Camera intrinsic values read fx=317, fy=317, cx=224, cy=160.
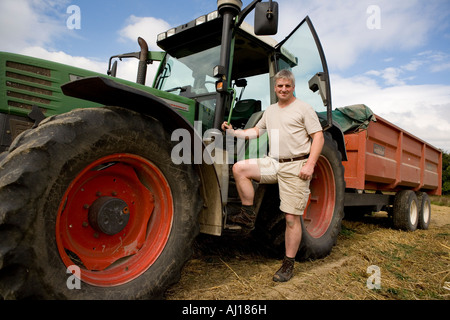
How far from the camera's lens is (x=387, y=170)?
17.4 feet

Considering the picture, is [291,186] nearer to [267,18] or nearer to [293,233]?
[293,233]

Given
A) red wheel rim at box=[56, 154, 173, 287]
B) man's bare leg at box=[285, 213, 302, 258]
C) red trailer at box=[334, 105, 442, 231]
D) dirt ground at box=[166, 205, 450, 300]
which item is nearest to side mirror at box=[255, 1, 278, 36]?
red wheel rim at box=[56, 154, 173, 287]

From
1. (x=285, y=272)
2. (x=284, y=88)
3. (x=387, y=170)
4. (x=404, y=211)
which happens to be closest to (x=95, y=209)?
(x=285, y=272)

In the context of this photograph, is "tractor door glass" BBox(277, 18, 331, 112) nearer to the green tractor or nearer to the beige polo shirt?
the green tractor

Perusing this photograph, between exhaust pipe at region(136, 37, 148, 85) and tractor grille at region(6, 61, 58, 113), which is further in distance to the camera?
exhaust pipe at region(136, 37, 148, 85)

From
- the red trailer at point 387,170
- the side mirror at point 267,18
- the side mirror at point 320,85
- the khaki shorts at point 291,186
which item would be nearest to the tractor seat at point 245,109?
the side mirror at point 320,85

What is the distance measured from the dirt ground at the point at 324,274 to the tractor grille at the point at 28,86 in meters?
1.75

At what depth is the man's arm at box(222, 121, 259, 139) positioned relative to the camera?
9.75 feet

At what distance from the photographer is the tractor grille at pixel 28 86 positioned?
2.32 meters

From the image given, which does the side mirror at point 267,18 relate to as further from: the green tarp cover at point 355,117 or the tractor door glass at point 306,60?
the green tarp cover at point 355,117

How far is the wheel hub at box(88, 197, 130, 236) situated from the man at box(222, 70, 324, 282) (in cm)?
104
